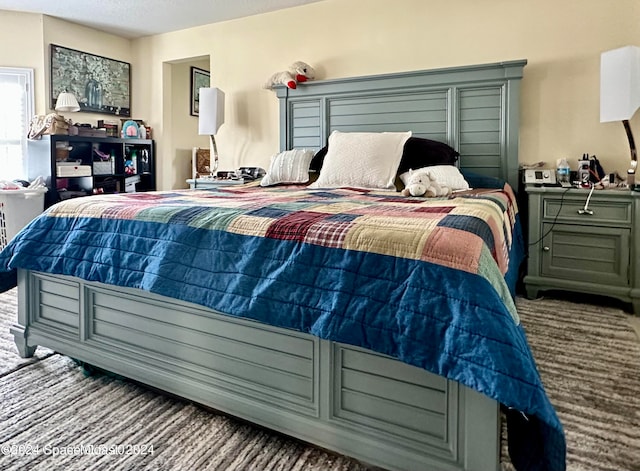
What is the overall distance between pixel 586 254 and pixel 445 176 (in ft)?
3.30

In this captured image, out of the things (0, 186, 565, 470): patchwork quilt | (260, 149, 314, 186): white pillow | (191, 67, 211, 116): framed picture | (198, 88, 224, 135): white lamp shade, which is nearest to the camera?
(0, 186, 565, 470): patchwork quilt

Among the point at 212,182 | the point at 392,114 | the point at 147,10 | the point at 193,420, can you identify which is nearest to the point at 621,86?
the point at 392,114

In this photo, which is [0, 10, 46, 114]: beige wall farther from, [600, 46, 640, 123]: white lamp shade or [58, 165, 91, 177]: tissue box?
[600, 46, 640, 123]: white lamp shade

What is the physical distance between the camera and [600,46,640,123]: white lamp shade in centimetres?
267

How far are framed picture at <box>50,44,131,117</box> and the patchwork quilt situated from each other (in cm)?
319

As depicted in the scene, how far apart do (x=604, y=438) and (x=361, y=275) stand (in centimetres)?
102

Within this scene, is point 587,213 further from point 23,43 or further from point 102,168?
point 23,43

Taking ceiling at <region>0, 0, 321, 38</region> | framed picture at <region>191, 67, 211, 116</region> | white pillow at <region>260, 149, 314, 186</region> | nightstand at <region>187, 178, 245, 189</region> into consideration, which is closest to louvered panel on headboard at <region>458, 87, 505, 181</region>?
white pillow at <region>260, 149, 314, 186</region>

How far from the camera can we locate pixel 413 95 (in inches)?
136

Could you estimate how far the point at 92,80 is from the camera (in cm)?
467

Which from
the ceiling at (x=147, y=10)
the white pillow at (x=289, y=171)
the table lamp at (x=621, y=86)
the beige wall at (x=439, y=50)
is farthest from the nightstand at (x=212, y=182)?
the table lamp at (x=621, y=86)

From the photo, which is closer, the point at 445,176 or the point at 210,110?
the point at 445,176

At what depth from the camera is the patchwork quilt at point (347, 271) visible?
3.45ft

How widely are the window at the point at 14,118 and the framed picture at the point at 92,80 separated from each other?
24cm
